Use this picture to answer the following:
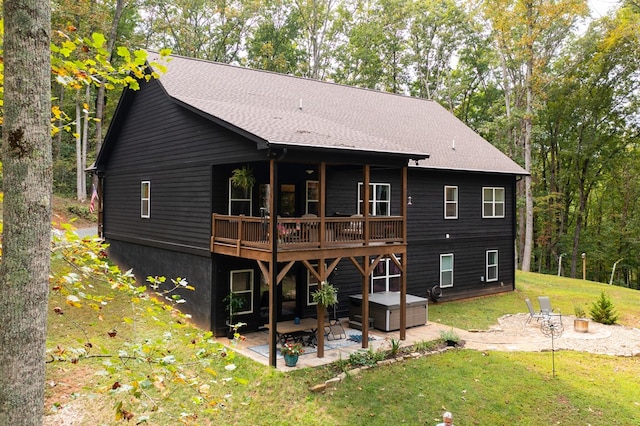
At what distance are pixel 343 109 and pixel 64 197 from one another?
22715 millimetres

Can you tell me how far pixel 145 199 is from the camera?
689 inches

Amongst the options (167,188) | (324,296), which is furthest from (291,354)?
(167,188)

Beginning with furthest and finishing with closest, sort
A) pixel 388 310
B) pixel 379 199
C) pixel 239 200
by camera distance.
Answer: pixel 379 199, pixel 388 310, pixel 239 200

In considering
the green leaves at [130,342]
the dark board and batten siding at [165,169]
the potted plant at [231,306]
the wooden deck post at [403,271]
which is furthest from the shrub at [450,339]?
the green leaves at [130,342]

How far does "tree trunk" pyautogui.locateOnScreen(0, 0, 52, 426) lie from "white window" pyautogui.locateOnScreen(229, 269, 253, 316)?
10.4m

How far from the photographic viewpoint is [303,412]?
9445 millimetres

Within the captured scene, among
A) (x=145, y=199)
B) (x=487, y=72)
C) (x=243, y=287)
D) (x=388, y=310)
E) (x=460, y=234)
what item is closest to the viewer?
(x=243, y=287)

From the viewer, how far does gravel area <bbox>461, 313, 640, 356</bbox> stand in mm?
13531

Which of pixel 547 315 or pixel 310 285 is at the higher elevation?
pixel 310 285

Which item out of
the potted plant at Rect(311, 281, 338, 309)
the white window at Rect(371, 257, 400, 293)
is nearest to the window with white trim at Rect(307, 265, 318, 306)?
the white window at Rect(371, 257, 400, 293)

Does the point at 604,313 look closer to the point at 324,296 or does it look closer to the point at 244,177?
the point at 324,296

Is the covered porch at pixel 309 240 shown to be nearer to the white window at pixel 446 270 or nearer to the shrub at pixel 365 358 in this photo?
the shrub at pixel 365 358

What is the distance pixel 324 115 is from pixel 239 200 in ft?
19.5

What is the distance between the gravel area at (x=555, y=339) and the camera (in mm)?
13531
